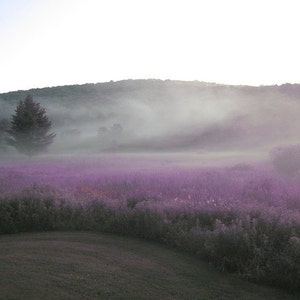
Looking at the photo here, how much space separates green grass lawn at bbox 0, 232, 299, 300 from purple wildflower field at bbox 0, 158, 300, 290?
0.37 metres

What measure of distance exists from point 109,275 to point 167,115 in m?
86.2

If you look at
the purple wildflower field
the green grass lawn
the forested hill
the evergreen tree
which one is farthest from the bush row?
the forested hill

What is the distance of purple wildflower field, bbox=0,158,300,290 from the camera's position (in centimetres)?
659

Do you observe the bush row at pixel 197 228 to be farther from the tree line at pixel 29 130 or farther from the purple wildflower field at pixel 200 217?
the tree line at pixel 29 130

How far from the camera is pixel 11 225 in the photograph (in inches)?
350

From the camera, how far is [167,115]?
91.6 m

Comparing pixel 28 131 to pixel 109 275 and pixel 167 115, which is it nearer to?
pixel 109 275

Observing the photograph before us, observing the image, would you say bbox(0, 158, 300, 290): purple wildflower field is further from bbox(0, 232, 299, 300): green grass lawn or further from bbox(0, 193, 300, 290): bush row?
bbox(0, 232, 299, 300): green grass lawn

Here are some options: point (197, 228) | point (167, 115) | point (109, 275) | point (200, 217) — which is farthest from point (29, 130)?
point (167, 115)

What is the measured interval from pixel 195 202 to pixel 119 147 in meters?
51.9

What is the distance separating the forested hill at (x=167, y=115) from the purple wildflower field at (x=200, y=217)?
34.3 metres

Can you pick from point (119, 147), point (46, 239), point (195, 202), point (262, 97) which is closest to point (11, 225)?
point (46, 239)

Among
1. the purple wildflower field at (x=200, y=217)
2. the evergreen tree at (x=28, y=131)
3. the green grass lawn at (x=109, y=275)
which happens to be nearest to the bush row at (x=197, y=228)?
the purple wildflower field at (x=200, y=217)

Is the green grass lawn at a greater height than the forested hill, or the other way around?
the forested hill
